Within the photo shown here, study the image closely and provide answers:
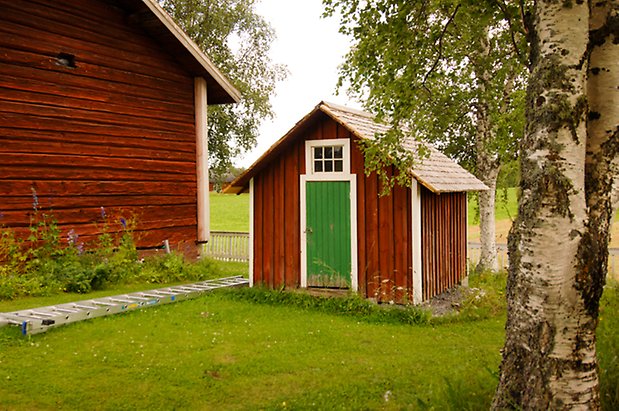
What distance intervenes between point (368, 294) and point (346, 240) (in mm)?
1095

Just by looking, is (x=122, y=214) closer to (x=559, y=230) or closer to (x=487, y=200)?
(x=487, y=200)

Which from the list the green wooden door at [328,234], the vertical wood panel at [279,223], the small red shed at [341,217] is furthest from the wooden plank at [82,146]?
the green wooden door at [328,234]

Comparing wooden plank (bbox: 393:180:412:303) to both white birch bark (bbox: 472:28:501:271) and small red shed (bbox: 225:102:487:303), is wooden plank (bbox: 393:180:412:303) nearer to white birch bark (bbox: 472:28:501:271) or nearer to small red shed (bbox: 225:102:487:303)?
small red shed (bbox: 225:102:487:303)

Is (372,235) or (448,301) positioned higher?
(372,235)

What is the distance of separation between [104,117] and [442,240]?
25.5 ft

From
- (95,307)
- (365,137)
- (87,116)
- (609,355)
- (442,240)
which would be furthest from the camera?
(87,116)

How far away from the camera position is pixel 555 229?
3.23 meters

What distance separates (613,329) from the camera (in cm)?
554

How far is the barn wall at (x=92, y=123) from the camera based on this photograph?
32.1 feet

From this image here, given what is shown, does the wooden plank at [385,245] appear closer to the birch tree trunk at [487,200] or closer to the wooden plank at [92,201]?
the wooden plank at [92,201]

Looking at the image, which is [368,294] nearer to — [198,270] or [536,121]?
[198,270]

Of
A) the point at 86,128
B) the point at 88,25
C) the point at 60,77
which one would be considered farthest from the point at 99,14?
the point at 86,128

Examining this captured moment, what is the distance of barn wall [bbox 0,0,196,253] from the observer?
9.80 m

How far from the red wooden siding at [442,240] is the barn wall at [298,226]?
1.50 feet
